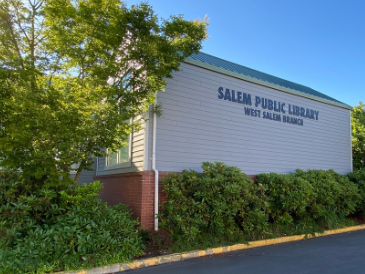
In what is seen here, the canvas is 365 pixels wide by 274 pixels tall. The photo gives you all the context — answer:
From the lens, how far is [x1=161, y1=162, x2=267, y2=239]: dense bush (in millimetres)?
7230

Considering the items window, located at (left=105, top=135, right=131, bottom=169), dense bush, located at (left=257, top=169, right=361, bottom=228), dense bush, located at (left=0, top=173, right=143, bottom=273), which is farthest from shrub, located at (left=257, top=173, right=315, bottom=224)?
dense bush, located at (left=0, top=173, right=143, bottom=273)

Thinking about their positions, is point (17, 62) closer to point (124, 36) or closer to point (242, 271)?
point (124, 36)

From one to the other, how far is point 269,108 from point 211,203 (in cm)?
509

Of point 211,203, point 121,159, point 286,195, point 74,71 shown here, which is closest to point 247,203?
point 211,203

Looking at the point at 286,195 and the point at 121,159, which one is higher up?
the point at 121,159

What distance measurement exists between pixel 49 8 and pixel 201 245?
6232mm

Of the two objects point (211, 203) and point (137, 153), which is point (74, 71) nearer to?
point (137, 153)

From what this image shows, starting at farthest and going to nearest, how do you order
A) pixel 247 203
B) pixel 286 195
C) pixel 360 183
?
pixel 360 183
pixel 286 195
pixel 247 203

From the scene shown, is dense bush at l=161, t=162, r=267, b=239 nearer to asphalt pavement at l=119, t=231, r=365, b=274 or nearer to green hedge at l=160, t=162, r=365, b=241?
green hedge at l=160, t=162, r=365, b=241

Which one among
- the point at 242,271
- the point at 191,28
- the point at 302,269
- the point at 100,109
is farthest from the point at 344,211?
the point at 100,109

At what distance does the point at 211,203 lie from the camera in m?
7.42

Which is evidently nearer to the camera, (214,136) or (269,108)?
(214,136)

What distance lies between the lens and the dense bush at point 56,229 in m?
5.32

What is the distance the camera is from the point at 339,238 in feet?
29.3
